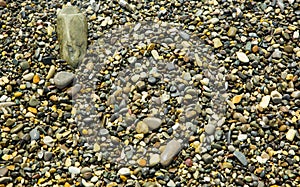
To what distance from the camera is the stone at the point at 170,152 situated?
2.21 metres

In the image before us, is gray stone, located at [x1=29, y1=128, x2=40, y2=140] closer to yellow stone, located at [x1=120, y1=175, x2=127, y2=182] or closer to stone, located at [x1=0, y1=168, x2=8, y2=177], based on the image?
stone, located at [x1=0, y1=168, x2=8, y2=177]

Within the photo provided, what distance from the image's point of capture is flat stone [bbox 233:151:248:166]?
7.26 feet

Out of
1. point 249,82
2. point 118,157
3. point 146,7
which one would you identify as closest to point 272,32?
point 249,82

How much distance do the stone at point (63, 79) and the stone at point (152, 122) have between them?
0.51 meters

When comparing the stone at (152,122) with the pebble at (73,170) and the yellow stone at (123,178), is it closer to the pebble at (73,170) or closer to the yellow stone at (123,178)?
the yellow stone at (123,178)

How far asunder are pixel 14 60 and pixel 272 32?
1.58 meters

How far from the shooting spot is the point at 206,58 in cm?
259

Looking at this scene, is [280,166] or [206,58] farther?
[206,58]

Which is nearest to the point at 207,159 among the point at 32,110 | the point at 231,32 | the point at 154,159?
the point at 154,159

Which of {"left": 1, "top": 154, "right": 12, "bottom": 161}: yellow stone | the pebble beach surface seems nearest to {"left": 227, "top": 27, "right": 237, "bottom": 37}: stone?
the pebble beach surface

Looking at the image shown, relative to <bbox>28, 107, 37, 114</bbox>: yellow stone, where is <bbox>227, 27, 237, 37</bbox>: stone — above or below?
above

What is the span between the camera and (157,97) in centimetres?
243

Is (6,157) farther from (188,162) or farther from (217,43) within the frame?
(217,43)

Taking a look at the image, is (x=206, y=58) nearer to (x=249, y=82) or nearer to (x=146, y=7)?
(x=249, y=82)
